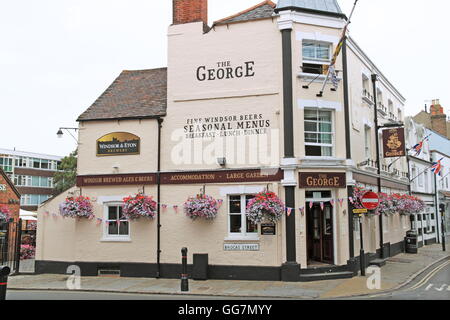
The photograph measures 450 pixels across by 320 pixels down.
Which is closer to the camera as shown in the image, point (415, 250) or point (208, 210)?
point (208, 210)

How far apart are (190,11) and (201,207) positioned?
7.94 m

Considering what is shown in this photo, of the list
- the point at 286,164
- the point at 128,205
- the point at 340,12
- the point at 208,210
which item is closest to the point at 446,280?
the point at 286,164

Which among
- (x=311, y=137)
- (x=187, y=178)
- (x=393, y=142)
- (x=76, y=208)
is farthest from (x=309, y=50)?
(x=76, y=208)

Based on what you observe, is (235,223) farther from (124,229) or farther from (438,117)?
(438,117)

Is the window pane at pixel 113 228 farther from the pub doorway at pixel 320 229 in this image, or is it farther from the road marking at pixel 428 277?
the road marking at pixel 428 277

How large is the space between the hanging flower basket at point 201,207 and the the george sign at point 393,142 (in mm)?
9606

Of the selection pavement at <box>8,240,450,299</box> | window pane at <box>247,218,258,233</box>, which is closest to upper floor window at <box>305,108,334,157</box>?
window pane at <box>247,218,258,233</box>

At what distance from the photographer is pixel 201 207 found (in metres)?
15.6

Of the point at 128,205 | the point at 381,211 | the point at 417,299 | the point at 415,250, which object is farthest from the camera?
the point at 415,250

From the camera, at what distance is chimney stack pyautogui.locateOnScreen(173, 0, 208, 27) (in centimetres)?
1744

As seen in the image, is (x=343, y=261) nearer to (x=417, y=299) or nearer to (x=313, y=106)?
(x=417, y=299)

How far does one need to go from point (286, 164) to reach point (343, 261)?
13.5 feet

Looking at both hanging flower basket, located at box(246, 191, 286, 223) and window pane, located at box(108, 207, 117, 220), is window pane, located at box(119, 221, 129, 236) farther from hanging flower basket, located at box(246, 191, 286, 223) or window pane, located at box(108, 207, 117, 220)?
hanging flower basket, located at box(246, 191, 286, 223)

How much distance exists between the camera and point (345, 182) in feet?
52.5
